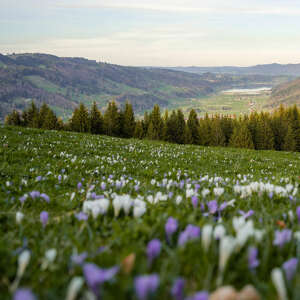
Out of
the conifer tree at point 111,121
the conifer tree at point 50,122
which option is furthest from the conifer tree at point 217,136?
the conifer tree at point 50,122

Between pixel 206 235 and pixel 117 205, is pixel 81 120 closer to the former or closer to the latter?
pixel 117 205

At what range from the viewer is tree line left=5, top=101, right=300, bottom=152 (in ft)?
277

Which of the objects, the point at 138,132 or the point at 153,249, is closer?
the point at 153,249

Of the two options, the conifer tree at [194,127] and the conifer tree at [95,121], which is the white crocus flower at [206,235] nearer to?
the conifer tree at [95,121]

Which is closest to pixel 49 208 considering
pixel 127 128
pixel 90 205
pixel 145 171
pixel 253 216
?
pixel 90 205

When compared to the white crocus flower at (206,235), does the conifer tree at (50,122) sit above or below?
below

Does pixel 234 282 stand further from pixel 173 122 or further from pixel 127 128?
pixel 173 122

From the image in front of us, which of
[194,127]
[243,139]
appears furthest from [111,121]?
[243,139]

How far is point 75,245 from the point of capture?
2.36m

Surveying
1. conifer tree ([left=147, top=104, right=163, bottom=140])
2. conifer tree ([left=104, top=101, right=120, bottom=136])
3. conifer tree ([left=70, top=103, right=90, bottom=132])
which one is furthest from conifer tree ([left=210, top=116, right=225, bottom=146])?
conifer tree ([left=70, top=103, right=90, bottom=132])

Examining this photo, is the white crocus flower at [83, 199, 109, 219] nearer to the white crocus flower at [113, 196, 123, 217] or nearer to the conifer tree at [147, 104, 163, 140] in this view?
the white crocus flower at [113, 196, 123, 217]

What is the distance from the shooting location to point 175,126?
97625 millimetres

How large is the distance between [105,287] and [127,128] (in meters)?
88.6

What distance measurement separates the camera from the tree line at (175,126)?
8457 centimetres
